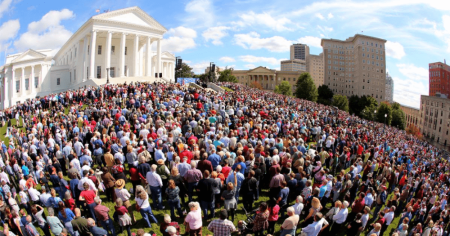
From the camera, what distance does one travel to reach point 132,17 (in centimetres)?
5094

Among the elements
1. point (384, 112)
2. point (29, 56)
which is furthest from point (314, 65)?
point (29, 56)

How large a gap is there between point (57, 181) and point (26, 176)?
2.89 meters

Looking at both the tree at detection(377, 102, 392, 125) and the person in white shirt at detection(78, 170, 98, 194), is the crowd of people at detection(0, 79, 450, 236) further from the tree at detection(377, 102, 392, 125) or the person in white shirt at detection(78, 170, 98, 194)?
the tree at detection(377, 102, 392, 125)

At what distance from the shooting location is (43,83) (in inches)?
2199

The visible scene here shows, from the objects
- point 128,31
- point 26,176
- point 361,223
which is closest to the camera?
point 361,223

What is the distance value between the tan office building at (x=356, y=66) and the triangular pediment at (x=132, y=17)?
9298 cm

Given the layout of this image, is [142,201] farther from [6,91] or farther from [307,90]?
[307,90]

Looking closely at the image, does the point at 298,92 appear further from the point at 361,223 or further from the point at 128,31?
the point at 361,223

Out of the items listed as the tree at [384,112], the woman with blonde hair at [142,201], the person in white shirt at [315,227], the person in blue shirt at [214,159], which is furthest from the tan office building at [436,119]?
the woman with blonde hair at [142,201]

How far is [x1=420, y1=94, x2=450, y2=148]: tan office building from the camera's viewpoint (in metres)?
91.1

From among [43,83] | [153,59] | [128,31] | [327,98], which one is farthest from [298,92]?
[43,83]

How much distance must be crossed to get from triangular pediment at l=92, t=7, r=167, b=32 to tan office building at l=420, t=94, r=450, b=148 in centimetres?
8911

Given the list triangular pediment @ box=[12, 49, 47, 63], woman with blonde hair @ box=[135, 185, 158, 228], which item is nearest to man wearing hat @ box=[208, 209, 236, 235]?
woman with blonde hair @ box=[135, 185, 158, 228]

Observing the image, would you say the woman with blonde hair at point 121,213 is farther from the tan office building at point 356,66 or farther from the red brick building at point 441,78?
the red brick building at point 441,78
